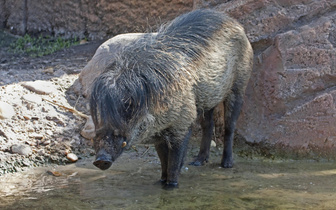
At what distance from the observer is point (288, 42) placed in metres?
6.09

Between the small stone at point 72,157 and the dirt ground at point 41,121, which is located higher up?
the dirt ground at point 41,121

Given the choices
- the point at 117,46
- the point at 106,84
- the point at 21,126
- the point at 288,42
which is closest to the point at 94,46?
the point at 117,46

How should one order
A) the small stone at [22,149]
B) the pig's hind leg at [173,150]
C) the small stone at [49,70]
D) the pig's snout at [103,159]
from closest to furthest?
the pig's snout at [103,159] < the pig's hind leg at [173,150] < the small stone at [22,149] < the small stone at [49,70]

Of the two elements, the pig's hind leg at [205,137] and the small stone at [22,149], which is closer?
the small stone at [22,149]

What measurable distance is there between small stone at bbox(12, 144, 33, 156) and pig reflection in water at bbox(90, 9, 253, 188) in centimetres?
144

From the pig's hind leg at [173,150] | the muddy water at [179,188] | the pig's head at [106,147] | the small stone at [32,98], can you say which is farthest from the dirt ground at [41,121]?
the pig's head at [106,147]

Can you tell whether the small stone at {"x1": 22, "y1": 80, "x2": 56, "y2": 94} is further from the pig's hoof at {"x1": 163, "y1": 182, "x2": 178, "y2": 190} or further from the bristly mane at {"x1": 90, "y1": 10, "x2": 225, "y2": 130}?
the pig's hoof at {"x1": 163, "y1": 182, "x2": 178, "y2": 190}

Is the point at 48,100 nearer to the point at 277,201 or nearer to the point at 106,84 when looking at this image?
the point at 106,84

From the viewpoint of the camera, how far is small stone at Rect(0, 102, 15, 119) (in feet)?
19.6

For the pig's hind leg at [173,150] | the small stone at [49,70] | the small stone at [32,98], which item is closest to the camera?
the pig's hind leg at [173,150]

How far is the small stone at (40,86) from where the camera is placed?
258 inches

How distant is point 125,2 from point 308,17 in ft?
11.6

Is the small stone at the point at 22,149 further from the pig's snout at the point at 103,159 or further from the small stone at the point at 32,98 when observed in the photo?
the pig's snout at the point at 103,159

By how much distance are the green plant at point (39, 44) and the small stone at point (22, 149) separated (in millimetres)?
3043
